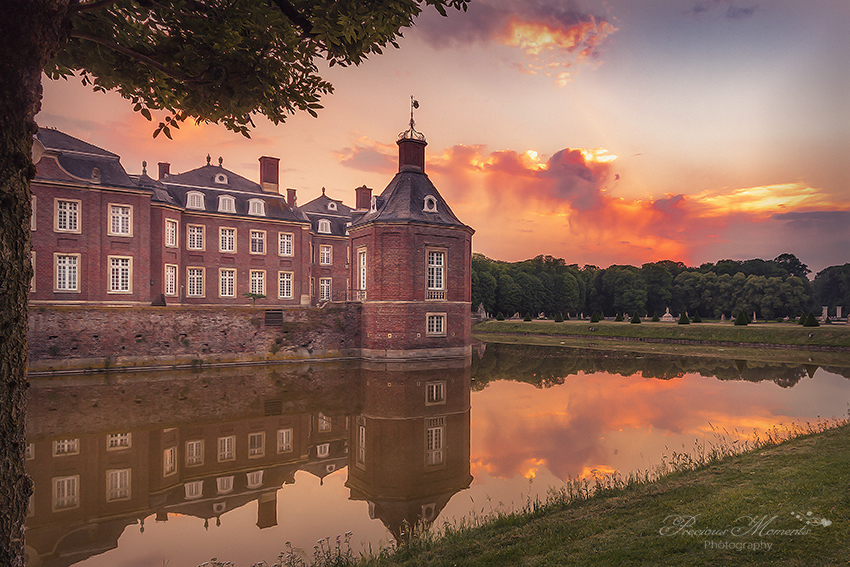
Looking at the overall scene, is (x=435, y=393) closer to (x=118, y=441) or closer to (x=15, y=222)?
(x=118, y=441)

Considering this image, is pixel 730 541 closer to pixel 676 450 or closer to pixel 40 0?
pixel 676 450

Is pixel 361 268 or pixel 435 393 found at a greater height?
pixel 361 268

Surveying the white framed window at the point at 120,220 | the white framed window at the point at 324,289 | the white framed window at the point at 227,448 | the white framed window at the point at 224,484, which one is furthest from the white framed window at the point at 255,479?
the white framed window at the point at 324,289

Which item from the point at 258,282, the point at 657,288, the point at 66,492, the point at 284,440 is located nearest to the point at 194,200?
the point at 258,282

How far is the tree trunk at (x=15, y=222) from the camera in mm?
3008

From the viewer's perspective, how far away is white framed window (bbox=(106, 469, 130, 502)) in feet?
26.5

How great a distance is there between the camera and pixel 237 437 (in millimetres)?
11461

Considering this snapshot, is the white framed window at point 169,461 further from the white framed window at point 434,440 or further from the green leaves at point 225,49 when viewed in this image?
the green leaves at point 225,49

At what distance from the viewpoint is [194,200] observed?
1342 inches

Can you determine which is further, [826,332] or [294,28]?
[826,332]

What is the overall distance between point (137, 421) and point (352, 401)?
6514mm

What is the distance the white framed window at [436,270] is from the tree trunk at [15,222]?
76.9ft

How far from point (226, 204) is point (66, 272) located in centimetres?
1189

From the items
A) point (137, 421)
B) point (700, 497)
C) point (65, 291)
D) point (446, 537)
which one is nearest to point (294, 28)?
point (446, 537)
